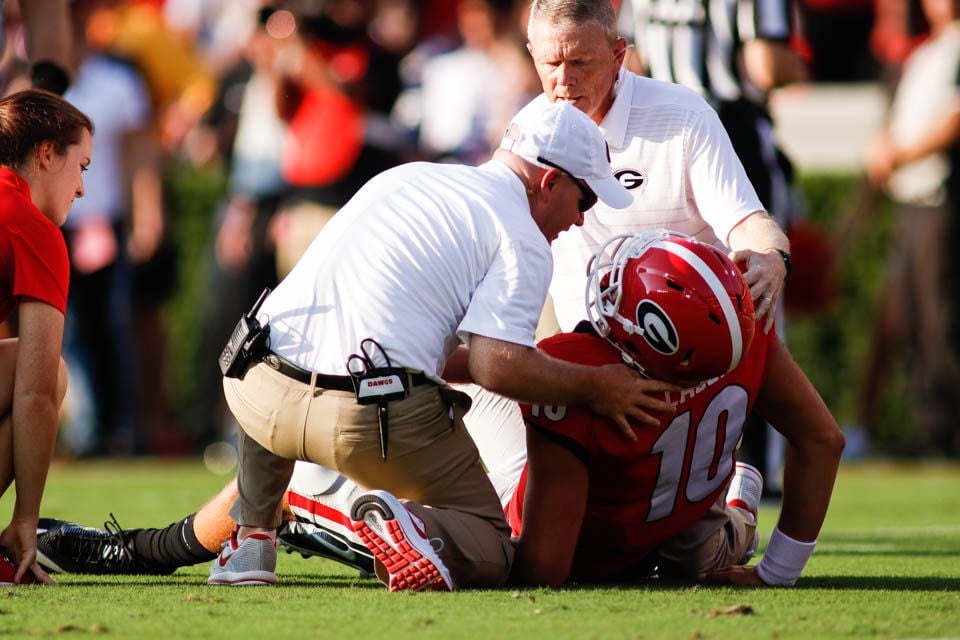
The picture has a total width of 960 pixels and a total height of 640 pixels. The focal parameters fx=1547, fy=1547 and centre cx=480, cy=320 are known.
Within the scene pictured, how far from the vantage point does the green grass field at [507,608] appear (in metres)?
3.63

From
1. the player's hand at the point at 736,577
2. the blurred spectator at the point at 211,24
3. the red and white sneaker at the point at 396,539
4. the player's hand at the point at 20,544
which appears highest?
the red and white sneaker at the point at 396,539

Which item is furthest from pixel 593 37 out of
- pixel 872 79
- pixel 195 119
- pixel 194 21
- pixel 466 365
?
pixel 872 79

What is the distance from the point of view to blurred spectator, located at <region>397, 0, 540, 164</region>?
34.3 feet

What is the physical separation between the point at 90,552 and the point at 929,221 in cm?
734

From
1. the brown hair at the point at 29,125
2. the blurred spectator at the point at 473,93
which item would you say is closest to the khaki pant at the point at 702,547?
the brown hair at the point at 29,125

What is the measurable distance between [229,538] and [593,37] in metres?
2.06

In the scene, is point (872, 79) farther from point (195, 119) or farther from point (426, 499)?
point (426, 499)

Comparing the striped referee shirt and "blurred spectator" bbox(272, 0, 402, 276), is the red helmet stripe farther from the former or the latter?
"blurred spectator" bbox(272, 0, 402, 276)

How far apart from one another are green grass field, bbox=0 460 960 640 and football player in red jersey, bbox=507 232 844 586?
148mm

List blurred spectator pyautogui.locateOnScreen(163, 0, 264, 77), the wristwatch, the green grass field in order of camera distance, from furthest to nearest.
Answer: blurred spectator pyautogui.locateOnScreen(163, 0, 264, 77) → the wristwatch → the green grass field

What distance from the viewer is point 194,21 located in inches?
570

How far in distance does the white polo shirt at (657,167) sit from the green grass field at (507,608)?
48.9 inches

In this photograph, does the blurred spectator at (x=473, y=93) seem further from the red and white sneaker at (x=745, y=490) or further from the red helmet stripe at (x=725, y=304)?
the red helmet stripe at (x=725, y=304)

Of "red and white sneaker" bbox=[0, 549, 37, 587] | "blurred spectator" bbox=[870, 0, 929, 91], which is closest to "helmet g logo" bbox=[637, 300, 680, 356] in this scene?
"red and white sneaker" bbox=[0, 549, 37, 587]
